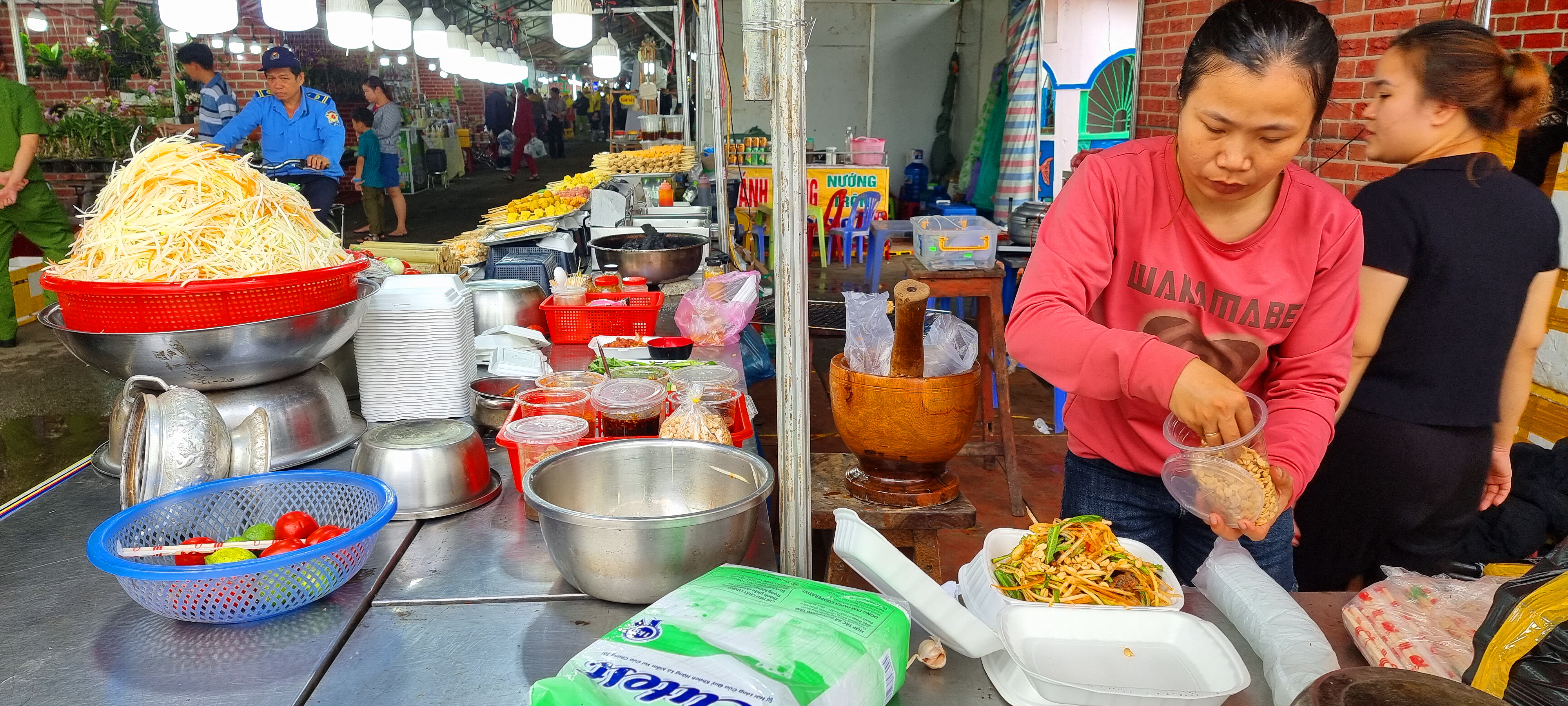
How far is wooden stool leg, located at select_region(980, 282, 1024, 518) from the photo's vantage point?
421 cm

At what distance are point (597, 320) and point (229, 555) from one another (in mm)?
1871

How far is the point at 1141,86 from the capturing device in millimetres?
6066

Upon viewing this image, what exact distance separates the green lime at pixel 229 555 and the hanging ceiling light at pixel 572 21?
18.9 ft

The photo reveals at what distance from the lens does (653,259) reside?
3875 millimetres

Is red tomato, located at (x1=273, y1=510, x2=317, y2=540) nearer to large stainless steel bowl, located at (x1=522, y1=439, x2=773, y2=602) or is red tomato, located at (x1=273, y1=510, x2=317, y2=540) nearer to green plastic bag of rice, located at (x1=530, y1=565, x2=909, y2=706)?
large stainless steel bowl, located at (x1=522, y1=439, x2=773, y2=602)

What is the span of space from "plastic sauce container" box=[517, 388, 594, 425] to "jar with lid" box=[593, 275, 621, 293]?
1413 millimetres

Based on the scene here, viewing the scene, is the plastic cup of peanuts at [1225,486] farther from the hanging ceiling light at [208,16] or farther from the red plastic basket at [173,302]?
the hanging ceiling light at [208,16]

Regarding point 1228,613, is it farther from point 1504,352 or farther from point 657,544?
point 1504,352

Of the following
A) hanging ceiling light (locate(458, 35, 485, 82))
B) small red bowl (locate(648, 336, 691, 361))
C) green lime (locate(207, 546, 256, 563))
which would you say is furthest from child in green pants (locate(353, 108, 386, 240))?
green lime (locate(207, 546, 256, 563))

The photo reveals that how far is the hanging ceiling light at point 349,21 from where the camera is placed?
6031 mm

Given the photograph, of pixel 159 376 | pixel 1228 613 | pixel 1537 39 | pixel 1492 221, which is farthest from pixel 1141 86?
pixel 159 376

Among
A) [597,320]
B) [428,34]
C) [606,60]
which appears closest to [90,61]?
[428,34]

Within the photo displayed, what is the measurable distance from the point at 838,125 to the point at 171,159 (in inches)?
452

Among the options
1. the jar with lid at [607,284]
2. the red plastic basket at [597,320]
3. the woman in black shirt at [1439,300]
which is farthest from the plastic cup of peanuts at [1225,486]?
the jar with lid at [607,284]
